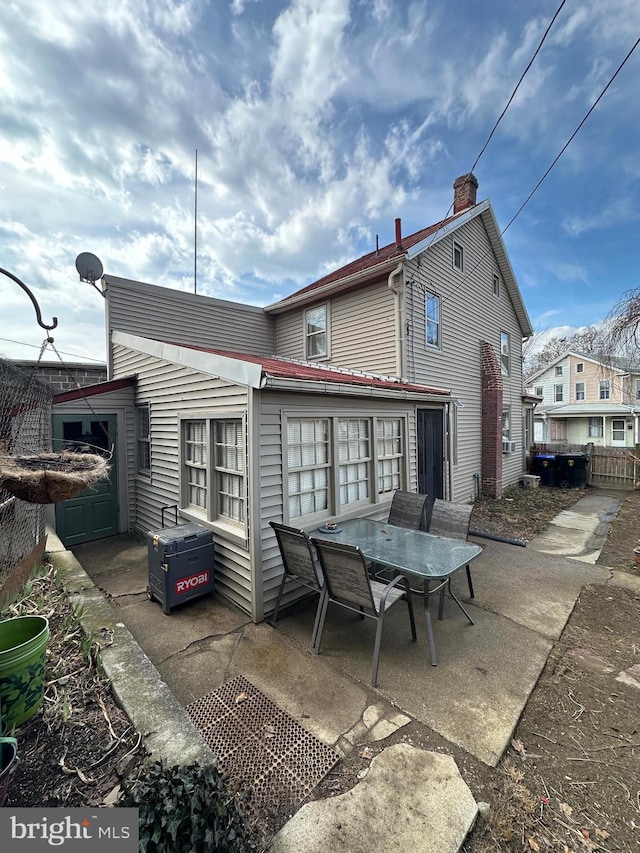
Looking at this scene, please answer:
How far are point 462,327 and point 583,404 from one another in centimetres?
2062

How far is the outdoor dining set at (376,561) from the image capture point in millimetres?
3242

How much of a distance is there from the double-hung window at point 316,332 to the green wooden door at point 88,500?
5103 mm

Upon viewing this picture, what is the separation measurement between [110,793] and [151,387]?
5656 mm

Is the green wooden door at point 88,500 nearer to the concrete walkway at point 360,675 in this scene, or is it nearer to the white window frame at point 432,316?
the concrete walkway at point 360,675

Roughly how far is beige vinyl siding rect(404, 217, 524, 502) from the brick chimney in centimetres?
88

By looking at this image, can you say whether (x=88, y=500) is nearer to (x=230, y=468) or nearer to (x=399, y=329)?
(x=230, y=468)

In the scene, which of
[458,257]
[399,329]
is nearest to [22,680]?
[399,329]

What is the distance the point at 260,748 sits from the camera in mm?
2414

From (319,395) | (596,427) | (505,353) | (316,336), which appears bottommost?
(596,427)

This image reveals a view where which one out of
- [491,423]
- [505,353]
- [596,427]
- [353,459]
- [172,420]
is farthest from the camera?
[596,427]

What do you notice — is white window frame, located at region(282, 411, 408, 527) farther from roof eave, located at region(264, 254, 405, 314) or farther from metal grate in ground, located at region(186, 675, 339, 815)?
roof eave, located at region(264, 254, 405, 314)

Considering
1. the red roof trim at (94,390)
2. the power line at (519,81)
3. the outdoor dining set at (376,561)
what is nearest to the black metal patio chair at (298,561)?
the outdoor dining set at (376,561)

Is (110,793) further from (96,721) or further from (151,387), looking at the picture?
(151,387)

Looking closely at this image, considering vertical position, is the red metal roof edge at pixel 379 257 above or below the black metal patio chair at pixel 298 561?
above
